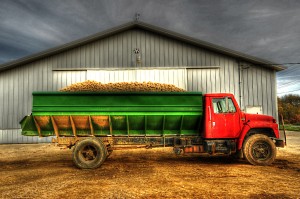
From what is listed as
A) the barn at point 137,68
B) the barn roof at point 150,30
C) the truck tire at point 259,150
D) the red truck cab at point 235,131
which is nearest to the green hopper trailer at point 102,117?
the red truck cab at point 235,131

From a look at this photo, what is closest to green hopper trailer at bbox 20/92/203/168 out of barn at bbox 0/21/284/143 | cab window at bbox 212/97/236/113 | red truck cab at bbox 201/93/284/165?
red truck cab at bbox 201/93/284/165

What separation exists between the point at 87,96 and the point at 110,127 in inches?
55.1

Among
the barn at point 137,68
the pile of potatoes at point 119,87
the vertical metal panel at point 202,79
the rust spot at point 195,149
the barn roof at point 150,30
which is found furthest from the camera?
the vertical metal panel at point 202,79

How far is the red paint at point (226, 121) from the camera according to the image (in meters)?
7.45

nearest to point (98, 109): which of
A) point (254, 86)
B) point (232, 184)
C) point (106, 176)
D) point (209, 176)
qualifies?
point (106, 176)

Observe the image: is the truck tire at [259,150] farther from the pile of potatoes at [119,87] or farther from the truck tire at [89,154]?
the truck tire at [89,154]

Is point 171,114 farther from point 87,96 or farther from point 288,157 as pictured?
point 288,157

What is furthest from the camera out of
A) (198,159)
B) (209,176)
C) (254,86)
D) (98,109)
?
(254,86)

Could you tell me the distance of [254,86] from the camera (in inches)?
548

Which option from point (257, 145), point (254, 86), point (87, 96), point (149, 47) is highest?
point (149, 47)

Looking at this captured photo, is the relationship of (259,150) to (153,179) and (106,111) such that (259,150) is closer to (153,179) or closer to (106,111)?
(153,179)

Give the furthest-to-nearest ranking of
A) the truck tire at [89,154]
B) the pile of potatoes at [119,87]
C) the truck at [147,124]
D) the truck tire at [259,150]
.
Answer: the pile of potatoes at [119,87], the truck tire at [259,150], the truck at [147,124], the truck tire at [89,154]

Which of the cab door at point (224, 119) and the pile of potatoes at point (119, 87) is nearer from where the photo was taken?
the cab door at point (224, 119)

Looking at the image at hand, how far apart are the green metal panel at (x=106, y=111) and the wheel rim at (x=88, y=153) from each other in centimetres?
58
